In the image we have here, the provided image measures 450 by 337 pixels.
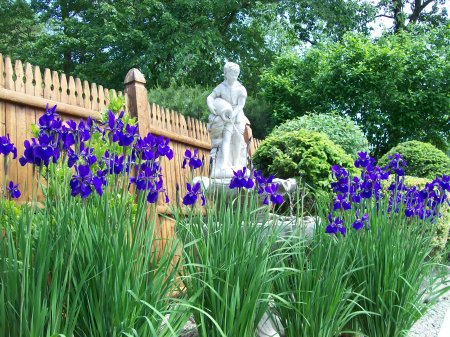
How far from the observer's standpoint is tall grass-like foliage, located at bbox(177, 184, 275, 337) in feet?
7.16

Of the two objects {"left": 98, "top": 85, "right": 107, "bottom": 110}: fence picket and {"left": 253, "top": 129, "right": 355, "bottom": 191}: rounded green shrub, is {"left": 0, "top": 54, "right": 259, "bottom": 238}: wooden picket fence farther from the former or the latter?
{"left": 253, "top": 129, "right": 355, "bottom": 191}: rounded green shrub

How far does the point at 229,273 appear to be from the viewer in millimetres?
2197

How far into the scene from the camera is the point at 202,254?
2324mm

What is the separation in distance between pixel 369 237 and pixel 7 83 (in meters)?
3.64

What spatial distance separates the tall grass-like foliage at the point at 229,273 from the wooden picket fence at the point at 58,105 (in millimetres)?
1289

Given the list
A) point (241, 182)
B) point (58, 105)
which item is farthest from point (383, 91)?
point (241, 182)

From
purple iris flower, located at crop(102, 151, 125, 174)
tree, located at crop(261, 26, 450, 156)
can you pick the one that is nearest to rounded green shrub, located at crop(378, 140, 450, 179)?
tree, located at crop(261, 26, 450, 156)

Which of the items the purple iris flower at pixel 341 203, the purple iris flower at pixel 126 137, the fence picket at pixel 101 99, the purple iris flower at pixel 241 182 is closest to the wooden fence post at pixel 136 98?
the fence picket at pixel 101 99

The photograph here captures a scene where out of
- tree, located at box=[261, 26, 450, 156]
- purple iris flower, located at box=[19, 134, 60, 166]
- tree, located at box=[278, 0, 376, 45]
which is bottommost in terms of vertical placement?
purple iris flower, located at box=[19, 134, 60, 166]

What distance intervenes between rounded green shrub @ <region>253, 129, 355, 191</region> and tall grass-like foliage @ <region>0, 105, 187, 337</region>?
395 cm

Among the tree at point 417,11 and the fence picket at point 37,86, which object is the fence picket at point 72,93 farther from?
the tree at point 417,11

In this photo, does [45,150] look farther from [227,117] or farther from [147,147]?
[227,117]

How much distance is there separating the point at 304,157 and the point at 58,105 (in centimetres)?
280

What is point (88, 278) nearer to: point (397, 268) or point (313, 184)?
point (397, 268)
